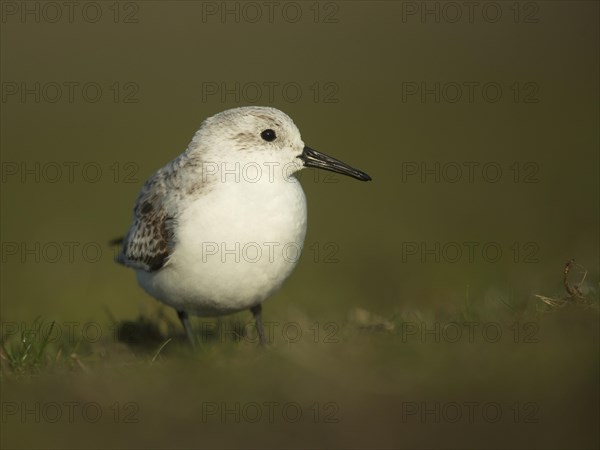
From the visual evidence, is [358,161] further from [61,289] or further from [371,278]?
[61,289]

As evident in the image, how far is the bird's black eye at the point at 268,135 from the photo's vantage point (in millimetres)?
7637

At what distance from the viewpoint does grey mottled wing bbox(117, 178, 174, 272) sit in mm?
7656

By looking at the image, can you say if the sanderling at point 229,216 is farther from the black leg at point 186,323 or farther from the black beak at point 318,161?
the black leg at point 186,323

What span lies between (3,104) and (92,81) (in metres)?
3.22

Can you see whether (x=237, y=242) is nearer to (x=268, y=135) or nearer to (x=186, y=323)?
(x=268, y=135)

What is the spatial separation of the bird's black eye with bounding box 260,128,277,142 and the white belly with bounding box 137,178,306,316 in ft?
1.41

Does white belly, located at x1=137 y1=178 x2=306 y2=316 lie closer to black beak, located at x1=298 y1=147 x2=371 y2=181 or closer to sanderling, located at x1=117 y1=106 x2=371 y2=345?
sanderling, located at x1=117 y1=106 x2=371 y2=345

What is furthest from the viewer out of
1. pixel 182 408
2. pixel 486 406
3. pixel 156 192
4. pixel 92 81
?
pixel 92 81

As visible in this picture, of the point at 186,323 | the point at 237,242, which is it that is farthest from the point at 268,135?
the point at 186,323

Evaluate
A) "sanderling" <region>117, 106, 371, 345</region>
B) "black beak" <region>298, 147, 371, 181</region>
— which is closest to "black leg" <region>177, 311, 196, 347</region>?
"sanderling" <region>117, 106, 371, 345</region>

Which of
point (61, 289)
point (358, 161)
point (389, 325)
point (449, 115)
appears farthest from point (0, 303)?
point (449, 115)

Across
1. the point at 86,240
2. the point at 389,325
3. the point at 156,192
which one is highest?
the point at 156,192

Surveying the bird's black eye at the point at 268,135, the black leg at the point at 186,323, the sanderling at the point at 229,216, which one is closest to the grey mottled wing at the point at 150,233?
the sanderling at the point at 229,216

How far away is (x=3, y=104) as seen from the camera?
27.9 meters
